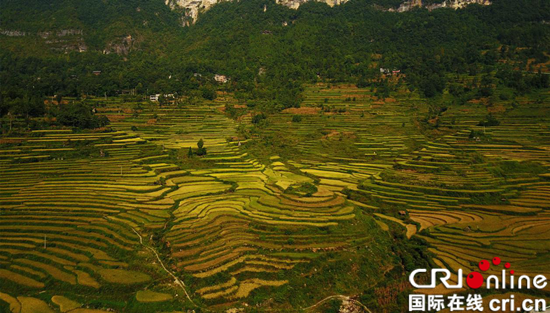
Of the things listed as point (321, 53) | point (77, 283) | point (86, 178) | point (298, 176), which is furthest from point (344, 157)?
point (321, 53)

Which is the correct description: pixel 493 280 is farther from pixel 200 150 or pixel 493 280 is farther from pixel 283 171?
pixel 200 150

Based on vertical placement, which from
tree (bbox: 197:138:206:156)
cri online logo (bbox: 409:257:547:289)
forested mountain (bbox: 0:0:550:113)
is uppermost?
forested mountain (bbox: 0:0:550:113)

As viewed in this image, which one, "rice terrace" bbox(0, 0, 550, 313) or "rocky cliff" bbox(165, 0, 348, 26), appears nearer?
"rice terrace" bbox(0, 0, 550, 313)

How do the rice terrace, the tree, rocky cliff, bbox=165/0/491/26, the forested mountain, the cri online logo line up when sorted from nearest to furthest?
the cri online logo
the rice terrace
the tree
the forested mountain
rocky cliff, bbox=165/0/491/26

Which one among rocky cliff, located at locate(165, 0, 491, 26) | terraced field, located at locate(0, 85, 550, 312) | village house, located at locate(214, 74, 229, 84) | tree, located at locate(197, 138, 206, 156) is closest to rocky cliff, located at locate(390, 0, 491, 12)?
rocky cliff, located at locate(165, 0, 491, 26)

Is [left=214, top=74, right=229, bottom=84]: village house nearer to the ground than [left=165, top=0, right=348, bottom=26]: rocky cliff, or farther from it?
nearer to the ground

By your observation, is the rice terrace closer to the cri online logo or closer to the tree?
the tree

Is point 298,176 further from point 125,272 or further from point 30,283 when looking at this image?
point 30,283
